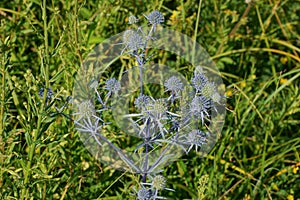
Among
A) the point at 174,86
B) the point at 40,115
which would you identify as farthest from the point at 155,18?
the point at 40,115

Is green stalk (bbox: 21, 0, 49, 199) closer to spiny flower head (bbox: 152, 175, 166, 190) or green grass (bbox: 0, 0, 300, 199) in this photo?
green grass (bbox: 0, 0, 300, 199)

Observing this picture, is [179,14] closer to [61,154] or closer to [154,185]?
[61,154]

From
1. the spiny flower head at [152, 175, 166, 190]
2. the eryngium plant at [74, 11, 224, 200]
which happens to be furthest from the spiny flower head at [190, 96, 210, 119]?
the spiny flower head at [152, 175, 166, 190]

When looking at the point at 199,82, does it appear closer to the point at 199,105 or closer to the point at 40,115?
the point at 199,105

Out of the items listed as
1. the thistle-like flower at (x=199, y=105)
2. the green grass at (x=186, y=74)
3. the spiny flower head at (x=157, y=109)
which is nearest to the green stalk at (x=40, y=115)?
the green grass at (x=186, y=74)

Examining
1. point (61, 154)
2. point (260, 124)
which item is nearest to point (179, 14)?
point (260, 124)
